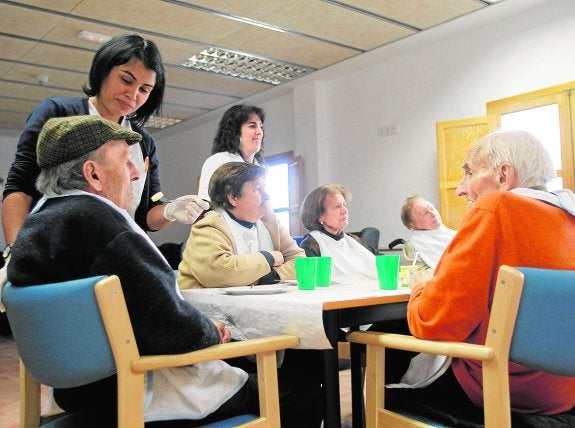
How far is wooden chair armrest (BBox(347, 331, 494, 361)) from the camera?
40.3 inches

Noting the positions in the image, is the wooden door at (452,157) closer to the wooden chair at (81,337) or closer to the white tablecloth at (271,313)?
the white tablecloth at (271,313)

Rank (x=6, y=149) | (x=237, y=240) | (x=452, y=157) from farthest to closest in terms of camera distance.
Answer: (x=6, y=149) < (x=452, y=157) < (x=237, y=240)

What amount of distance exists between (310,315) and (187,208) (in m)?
0.76

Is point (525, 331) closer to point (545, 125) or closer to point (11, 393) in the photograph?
point (11, 393)

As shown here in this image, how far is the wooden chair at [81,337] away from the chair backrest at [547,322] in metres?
0.65

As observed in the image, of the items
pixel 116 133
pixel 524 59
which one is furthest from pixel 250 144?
pixel 524 59

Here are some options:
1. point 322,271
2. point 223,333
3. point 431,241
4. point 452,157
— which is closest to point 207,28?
point 452,157

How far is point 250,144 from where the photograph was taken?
9.09 feet

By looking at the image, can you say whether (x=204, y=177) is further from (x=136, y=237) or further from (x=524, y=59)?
(x=524, y=59)

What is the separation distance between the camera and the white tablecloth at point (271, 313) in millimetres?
1195

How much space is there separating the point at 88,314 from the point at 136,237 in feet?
0.57

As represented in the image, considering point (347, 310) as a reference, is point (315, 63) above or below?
above

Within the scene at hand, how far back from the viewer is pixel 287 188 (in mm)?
6707

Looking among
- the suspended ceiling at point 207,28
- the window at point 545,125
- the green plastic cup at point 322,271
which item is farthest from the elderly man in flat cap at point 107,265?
the window at point 545,125
